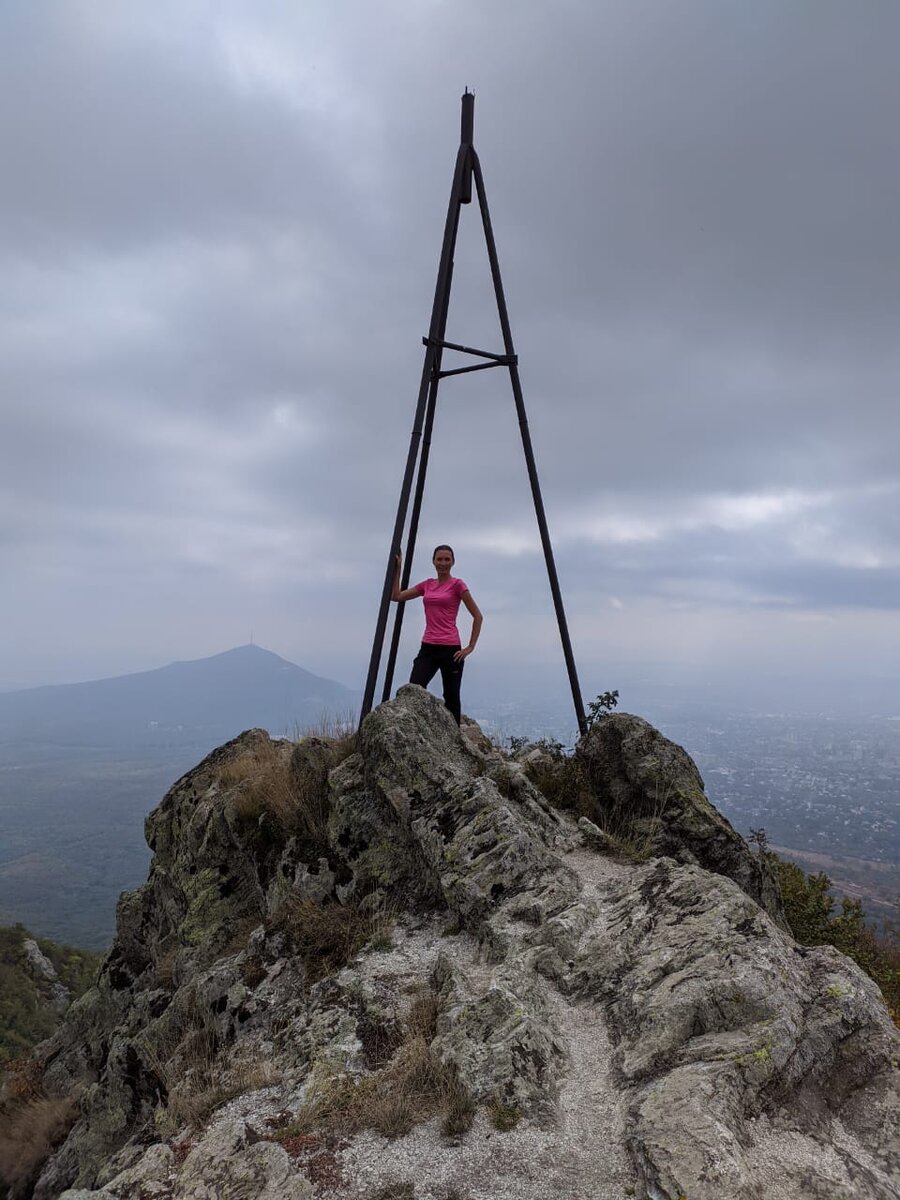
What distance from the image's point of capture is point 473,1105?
4.44 meters

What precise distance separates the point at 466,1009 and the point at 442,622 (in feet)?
18.7

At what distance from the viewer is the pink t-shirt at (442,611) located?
1012cm

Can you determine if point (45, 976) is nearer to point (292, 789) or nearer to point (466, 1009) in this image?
point (292, 789)

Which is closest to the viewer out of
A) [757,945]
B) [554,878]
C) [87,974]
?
[757,945]

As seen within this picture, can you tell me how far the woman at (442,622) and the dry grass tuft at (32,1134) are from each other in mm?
8382

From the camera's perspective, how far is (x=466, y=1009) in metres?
5.29

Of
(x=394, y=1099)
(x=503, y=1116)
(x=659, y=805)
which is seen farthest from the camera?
(x=659, y=805)

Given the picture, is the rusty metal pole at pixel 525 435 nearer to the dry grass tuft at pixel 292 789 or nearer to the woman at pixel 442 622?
the woman at pixel 442 622

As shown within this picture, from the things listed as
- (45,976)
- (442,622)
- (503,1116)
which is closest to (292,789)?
(442,622)

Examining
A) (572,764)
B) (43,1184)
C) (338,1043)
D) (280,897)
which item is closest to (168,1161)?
(338,1043)

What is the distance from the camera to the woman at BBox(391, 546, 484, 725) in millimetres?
10117

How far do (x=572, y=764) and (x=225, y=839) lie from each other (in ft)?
17.7

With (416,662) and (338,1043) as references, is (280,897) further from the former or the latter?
(416,662)

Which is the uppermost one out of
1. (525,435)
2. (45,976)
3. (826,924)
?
(525,435)
